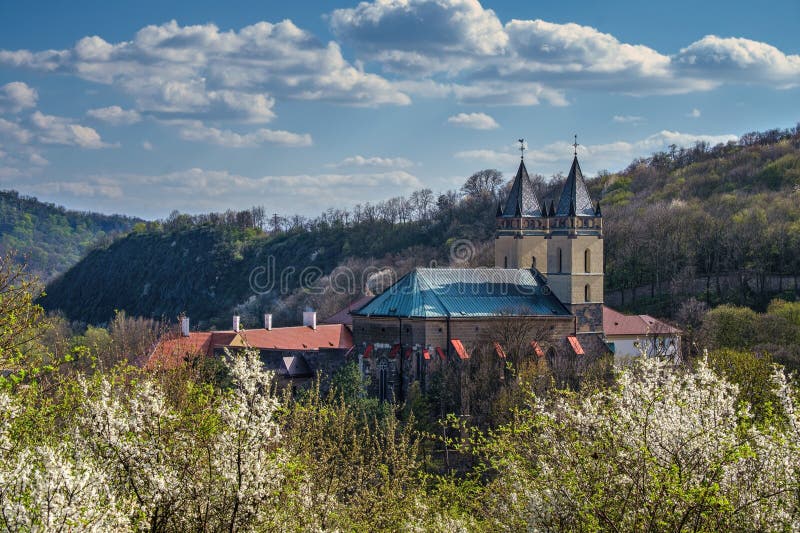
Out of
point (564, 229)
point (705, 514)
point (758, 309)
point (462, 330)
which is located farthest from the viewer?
point (758, 309)

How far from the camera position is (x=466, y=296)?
2016 inches

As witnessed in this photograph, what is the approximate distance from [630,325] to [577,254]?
5.65 meters

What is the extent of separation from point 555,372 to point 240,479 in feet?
109

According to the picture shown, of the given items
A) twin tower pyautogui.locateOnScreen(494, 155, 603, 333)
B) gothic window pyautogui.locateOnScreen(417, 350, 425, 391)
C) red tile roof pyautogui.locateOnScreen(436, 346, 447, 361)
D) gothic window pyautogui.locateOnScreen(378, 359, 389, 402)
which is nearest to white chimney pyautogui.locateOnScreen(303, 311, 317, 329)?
twin tower pyautogui.locateOnScreen(494, 155, 603, 333)

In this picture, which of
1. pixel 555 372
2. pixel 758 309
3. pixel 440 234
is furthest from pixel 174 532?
pixel 440 234

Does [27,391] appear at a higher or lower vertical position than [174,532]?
higher

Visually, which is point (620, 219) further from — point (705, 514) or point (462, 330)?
point (705, 514)

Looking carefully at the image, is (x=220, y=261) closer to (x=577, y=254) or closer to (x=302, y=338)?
(x=302, y=338)

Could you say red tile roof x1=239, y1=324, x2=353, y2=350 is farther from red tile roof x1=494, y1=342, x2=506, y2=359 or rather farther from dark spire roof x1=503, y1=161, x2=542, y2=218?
dark spire roof x1=503, y1=161, x2=542, y2=218

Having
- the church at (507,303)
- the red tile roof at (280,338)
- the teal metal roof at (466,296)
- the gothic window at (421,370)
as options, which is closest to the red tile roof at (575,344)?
the church at (507,303)

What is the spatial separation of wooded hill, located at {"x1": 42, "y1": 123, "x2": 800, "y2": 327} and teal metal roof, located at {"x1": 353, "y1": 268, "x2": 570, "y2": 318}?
62.6 feet

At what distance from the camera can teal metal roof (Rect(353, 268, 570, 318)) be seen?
163 ft

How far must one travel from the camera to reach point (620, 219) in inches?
3415

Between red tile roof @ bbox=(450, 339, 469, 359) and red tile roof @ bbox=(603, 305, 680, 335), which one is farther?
red tile roof @ bbox=(603, 305, 680, 335)
